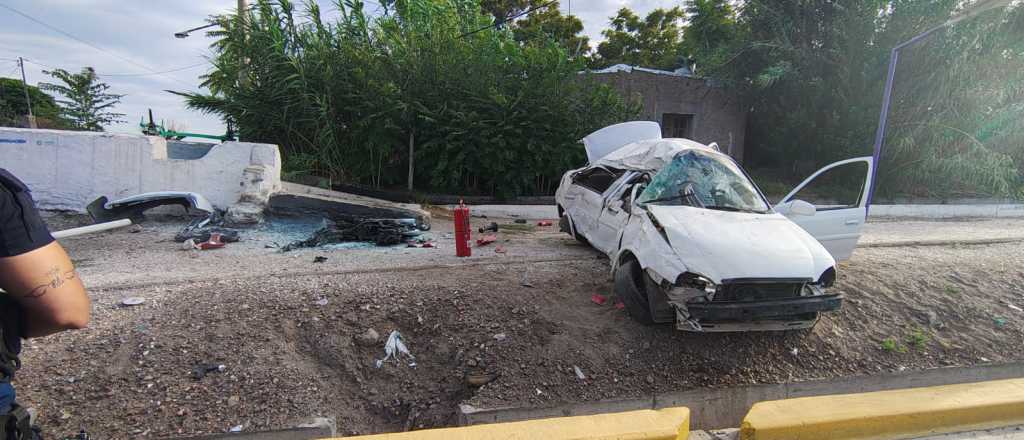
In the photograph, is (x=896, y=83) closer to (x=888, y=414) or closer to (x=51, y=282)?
(x=888, y=414)

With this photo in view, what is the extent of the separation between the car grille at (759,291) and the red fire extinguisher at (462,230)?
10.3 feet

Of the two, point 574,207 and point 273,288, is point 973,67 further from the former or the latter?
point 273,288

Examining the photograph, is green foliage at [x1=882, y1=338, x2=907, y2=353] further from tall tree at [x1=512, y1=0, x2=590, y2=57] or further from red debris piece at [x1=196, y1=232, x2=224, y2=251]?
tall tree at [x1=512, y1=0, x2=590, y2=57]

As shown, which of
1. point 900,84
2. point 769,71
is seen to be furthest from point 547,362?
point 900,84

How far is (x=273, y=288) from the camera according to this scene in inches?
177

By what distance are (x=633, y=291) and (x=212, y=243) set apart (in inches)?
212

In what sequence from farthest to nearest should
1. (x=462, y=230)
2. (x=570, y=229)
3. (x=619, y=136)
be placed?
(x=619, y=136)
(x=570, y=229)
(x=462, y=230)

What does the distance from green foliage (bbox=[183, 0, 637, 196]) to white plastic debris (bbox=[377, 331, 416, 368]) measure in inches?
312

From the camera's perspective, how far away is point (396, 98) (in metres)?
11.3

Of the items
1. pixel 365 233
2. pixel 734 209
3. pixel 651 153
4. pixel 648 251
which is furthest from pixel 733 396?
pixel 365 233

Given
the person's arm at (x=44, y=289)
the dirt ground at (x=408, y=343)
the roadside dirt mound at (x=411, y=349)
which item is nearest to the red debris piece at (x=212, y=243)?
the dirt ground at (x=408, y=343)

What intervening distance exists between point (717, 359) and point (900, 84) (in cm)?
1589

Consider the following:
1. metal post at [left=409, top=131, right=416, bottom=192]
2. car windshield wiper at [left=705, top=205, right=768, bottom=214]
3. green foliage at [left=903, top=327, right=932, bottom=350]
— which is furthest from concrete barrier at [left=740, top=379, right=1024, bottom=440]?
metal post at [left=409, top=131, right=416, bottom=192]

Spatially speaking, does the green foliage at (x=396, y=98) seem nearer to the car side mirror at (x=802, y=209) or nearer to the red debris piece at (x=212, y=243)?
the red debris piece at (x=212, y=243)
